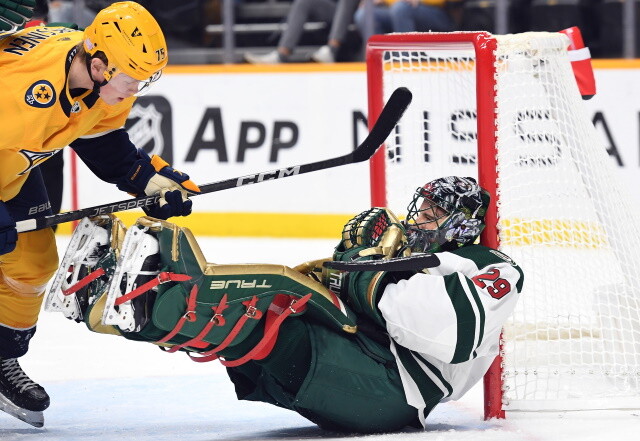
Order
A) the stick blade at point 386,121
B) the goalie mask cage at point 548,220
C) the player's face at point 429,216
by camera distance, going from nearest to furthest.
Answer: the player's face at point 429,216 → the goalie mask cage at point 548,220 → the stick blade at point 386,121

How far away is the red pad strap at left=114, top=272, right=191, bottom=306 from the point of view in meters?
2.37

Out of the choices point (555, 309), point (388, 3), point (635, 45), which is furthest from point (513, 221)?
point (388, 3)

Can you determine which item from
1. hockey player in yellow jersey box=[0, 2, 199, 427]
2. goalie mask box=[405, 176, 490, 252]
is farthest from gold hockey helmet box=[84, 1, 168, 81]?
goalie mask box=[405, 176, 490, 252]

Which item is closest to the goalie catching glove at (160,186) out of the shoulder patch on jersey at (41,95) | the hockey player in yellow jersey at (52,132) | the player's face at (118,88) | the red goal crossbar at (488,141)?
the hockey player in yellow jersey at (52,132)

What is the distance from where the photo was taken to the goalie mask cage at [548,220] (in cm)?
280

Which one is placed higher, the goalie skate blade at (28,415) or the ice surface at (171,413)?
the goalie skate blade at (28,415)

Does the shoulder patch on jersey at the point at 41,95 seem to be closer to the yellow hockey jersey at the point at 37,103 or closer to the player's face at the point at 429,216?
the yellow hockey jersey at the point at 37,103

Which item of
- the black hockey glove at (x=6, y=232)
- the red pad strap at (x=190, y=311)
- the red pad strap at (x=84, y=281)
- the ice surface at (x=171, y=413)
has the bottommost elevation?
the ice surface at (x=171, y=413)

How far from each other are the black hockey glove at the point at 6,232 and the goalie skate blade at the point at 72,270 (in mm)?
124

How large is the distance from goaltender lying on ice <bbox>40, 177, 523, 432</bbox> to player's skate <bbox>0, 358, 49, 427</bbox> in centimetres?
44

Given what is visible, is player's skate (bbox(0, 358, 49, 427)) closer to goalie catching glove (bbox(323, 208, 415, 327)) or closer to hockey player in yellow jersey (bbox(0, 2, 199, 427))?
hockey player in yellow jersey (bbox(0, 2, 199, 427))

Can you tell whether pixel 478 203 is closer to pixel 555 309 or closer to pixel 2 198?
pixel 555 309

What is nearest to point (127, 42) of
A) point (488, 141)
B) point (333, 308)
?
point (333, 308)

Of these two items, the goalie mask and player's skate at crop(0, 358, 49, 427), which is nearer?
the goalie mask
